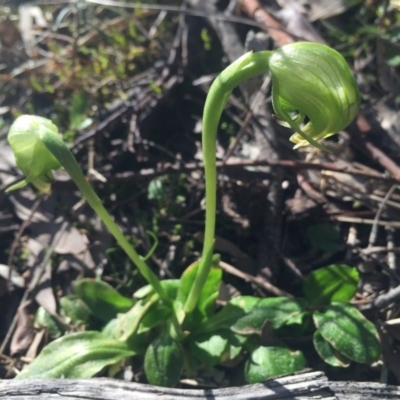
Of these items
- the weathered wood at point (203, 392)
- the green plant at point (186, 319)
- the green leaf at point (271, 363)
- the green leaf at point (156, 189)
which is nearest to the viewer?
the weathered wood at point (203, 392)

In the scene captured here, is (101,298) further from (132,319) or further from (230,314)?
(230,314)

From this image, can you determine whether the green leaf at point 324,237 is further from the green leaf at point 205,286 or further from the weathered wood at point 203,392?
the weathered wood at point 203,392

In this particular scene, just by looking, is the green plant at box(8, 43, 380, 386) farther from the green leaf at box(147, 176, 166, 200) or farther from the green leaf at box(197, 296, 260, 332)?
the green leaf at box(147, 176, 166, 200)

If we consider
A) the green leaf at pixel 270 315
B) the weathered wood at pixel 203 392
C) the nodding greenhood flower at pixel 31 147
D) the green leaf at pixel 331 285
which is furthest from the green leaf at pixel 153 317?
the nodding greenhood flower at pixel 31 147

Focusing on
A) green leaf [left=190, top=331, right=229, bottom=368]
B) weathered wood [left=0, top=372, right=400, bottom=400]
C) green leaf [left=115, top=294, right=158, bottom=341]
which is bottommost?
green leaf [left=190, top=331, right=229, bottom=368]

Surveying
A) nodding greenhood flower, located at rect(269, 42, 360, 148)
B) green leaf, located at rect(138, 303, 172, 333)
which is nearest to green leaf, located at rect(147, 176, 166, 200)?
green leaf, located at rect(138, 303, 172, 333)

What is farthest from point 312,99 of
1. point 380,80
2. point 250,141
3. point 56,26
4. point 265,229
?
point 56,26
